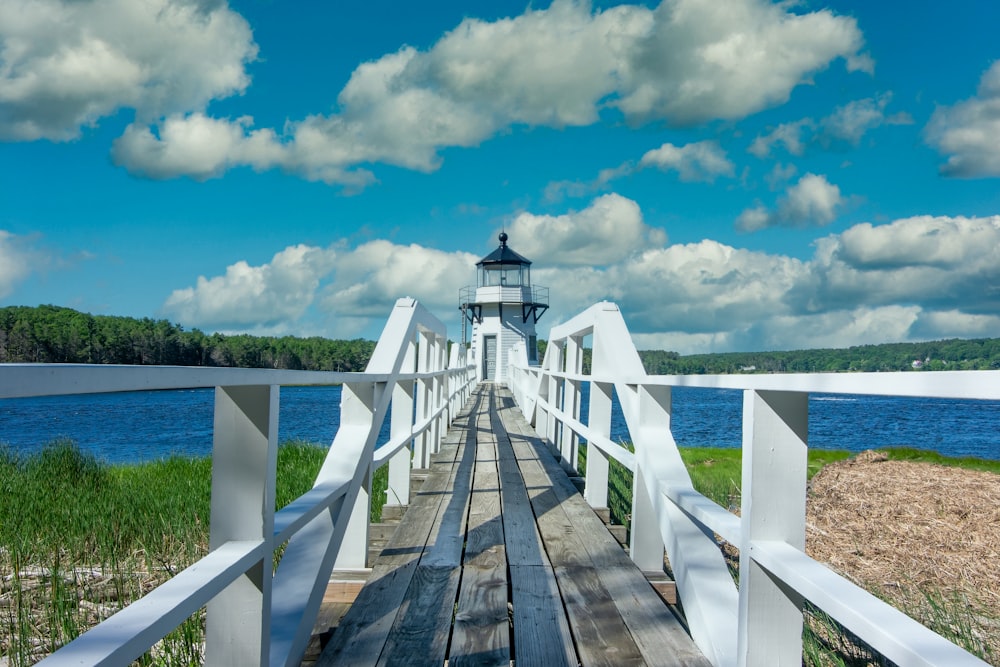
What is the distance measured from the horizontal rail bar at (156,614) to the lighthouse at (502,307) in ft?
94.8

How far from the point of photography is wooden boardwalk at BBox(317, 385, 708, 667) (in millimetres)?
2232

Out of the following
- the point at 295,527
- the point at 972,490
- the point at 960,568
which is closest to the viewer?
the point at 295,527

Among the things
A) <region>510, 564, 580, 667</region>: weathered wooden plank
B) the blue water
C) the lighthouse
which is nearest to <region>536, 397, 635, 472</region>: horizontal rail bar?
<region>510, 564, 580, 667</region>: weathered wooden plank

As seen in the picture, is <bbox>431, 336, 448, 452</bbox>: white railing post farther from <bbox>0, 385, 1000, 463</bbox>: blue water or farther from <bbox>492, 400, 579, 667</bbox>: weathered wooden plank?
<bbox>0, 385, 1000, 463</bbox>: blue water

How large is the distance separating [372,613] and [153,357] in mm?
43800

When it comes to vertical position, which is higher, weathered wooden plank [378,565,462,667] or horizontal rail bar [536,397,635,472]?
horizontal rail bar [536,397,635,472]

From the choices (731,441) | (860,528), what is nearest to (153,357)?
(731,441)

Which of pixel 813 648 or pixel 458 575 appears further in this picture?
pixel 458 575

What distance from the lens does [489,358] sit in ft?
112

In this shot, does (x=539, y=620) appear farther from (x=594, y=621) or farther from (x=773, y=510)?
(x=773, y=510)

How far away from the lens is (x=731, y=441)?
23.0m

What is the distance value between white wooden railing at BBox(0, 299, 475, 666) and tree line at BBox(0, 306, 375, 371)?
17973mm

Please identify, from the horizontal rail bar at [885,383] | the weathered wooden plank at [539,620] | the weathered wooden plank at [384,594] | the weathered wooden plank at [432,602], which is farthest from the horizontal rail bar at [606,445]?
the horizontal rail bar at [885,383]

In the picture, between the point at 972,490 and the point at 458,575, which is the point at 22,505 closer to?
the point at 458,575
